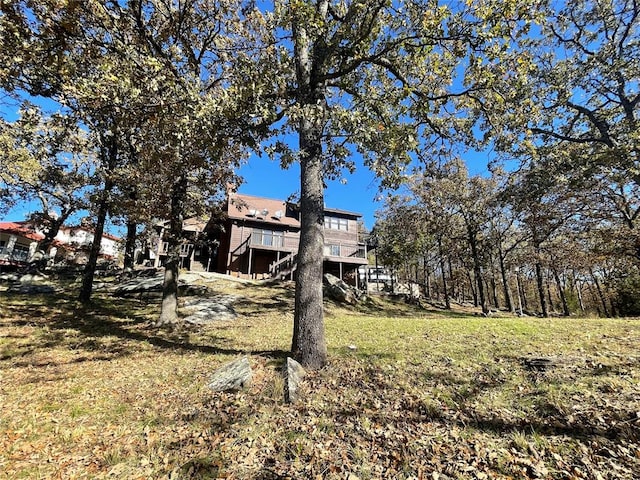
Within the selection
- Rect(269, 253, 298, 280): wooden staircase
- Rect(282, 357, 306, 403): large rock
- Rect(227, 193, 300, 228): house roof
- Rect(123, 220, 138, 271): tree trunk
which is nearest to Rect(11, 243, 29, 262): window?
Rect(227, 193, 300, 228): house roof

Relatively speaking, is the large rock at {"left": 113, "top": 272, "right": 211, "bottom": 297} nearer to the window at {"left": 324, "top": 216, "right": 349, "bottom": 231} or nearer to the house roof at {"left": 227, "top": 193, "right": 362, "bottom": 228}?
the house roof at {"left": 227, "top": 193, "right": 362, "bottom": 228}

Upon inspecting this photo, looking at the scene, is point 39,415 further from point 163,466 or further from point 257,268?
point 257,268

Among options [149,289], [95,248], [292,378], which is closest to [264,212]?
[149,289]

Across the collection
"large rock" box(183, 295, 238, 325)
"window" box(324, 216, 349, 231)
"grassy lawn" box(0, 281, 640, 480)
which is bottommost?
"grassy lawn" box(0, 281, 640, 480)

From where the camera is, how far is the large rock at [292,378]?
4.76m

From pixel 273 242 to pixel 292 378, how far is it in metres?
24.0

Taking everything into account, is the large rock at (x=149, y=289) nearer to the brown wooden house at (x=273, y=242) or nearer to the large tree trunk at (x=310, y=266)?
the brown wooden house at (x=273, y=242)

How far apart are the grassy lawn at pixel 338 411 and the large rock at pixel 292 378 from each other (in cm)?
14

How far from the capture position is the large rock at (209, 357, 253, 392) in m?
5.18

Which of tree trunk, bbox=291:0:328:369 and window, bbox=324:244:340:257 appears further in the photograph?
window, bbox=324:244:340:257

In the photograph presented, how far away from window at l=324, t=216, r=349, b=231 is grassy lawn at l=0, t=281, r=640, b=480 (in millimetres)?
23371

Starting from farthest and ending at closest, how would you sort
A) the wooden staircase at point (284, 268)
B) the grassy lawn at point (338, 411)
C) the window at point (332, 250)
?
1. the window at point (332, 250)
2. the wooden staircase at point (284, 268)
3. the grassy lawn at point (338, 411)

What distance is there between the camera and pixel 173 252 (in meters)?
10.3

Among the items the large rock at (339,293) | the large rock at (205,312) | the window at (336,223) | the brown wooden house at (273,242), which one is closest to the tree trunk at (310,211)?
the large rock at (205,312)
